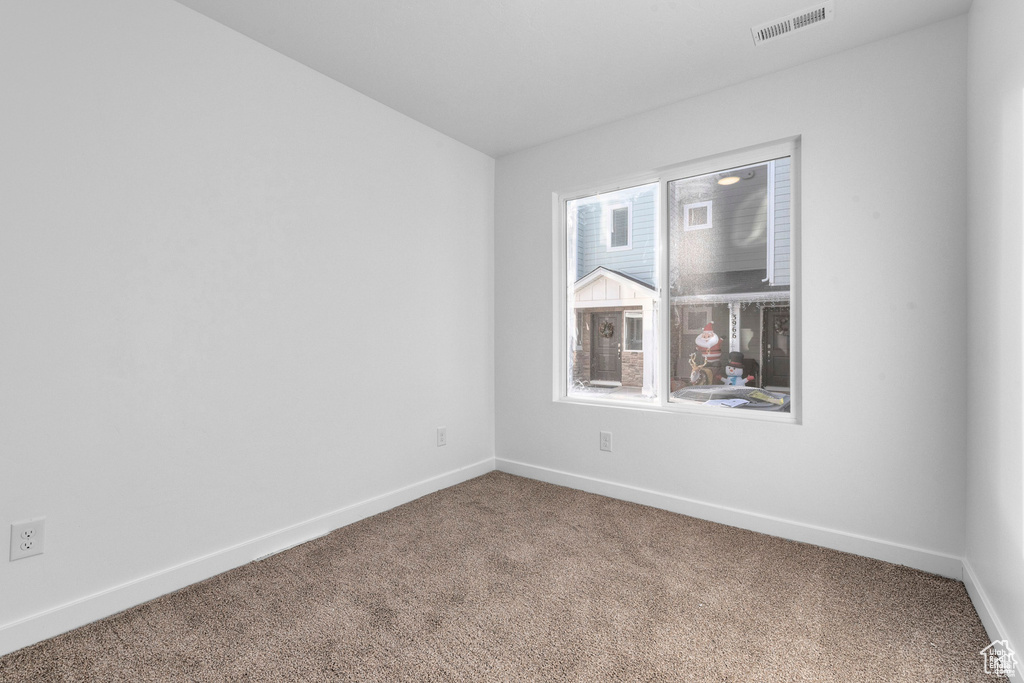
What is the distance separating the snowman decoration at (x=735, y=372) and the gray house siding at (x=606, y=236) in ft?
2.18

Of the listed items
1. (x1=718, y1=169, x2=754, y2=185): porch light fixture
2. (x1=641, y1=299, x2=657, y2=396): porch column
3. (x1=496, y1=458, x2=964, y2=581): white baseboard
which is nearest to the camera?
(x1=496, y1=458, x2=964, y2=581): white baseboard

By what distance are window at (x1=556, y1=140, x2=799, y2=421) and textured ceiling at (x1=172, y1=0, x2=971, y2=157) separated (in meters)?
0.50

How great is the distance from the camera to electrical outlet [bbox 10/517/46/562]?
1602mm

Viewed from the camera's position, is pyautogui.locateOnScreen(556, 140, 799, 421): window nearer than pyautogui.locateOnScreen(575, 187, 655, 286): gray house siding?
Yes

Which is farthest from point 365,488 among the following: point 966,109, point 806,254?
point 966,109

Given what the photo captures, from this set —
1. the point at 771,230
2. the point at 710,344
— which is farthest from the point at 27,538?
the point at 771,230

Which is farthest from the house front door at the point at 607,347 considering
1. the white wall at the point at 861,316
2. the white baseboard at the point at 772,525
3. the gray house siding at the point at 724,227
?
the white baseboard at the point at 772,525

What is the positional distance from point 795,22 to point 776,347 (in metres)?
1.50

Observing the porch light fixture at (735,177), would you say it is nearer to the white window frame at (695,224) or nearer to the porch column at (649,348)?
the white window frame at (695,224)

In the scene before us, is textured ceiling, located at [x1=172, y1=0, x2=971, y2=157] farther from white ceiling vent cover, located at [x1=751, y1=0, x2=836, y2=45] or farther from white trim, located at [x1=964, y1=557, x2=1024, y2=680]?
white trim, located at [x1=964, y1=557, x2=1024, y2=680]

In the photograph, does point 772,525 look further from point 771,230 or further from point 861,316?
point 771,230

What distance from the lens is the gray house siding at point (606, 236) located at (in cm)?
306

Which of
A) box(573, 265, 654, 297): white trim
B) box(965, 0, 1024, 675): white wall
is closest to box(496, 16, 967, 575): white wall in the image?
box(965, 0, 1024, 675): white wall

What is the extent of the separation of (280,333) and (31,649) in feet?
4.50
